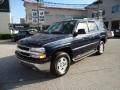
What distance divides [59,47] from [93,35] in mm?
2483

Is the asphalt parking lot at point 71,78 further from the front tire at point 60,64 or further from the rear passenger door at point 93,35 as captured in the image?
the rear passenger door at point 93,35

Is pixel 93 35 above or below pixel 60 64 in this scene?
above

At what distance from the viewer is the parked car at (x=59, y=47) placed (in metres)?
5.26

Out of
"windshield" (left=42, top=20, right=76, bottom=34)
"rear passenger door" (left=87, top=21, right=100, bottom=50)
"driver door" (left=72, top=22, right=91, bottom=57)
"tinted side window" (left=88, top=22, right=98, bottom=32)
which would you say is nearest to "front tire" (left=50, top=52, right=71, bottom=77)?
"driver door" (left=72, top=22, right=91, bottom=57)

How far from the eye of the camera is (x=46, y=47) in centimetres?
524

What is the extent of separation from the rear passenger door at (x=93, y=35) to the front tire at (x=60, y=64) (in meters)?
1.86

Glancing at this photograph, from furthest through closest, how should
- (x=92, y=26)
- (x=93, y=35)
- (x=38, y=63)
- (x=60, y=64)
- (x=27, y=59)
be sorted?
(x=92, y=26), (x=93, y=35), (x=60, y=64), (x=27, y=59), (x=38, y=63)

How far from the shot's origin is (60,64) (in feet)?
18.7

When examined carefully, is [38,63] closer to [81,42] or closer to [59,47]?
[59,47]

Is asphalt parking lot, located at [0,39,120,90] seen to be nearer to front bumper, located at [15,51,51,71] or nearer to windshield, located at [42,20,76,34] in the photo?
front bumper, located at [15,51,51,71]

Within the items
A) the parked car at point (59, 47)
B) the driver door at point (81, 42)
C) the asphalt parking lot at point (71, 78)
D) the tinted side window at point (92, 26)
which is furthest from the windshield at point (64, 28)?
the asphalt parking lot at point (71, 78)

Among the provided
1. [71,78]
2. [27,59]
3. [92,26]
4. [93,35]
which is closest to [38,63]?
[27,59]

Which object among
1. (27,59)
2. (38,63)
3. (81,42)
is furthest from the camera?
(81,42)

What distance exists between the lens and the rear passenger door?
24.2ft
